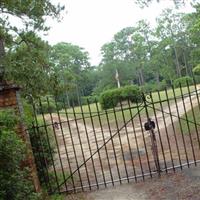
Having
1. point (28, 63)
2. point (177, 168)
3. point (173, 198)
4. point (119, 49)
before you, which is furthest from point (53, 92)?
point (119, 49)

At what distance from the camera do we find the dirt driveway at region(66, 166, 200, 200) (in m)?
7.25

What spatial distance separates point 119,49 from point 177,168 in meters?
69.9

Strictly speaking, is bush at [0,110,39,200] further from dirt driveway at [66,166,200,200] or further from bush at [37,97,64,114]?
dirt driveway at [66,166,200,200]

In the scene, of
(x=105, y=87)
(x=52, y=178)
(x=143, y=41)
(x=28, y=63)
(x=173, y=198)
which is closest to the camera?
(x=173, y=198)

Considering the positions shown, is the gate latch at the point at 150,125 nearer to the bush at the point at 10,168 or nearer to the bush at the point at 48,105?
the bush at the point at 48,105

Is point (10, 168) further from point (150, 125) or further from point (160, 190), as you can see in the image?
point (150, 125)

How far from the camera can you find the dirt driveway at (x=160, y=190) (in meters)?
7.25

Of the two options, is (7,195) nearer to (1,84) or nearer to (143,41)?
(1,84)

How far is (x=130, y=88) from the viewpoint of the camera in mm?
28750

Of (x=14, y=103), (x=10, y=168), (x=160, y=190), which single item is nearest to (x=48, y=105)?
(x=14, y=103)

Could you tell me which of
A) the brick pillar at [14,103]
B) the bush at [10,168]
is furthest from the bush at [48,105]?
the bush at [10,168]

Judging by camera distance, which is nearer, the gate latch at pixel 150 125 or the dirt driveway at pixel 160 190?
the dirt driveway at pixel 160 190

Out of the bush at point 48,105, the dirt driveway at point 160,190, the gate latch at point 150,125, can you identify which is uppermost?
the bush at point 48,105

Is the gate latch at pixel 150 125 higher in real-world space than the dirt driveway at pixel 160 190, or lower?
higher
